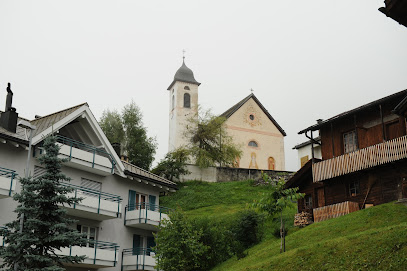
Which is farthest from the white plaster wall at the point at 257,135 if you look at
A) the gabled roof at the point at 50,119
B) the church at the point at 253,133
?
the gabled roof at the point at 50,119

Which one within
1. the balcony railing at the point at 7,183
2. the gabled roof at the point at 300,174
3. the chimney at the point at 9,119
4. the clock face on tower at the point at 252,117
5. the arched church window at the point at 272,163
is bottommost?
the balcony railing at the point at 7,183

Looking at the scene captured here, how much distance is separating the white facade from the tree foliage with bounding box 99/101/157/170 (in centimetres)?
2266

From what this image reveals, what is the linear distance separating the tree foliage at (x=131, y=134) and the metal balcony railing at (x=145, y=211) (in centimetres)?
2284

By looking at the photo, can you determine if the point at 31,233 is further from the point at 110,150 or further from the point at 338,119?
the point at 338,119

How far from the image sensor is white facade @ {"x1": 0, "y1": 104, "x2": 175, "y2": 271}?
26156mm

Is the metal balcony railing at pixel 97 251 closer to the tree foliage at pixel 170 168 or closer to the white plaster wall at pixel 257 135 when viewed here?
the tree foliage at pixel 170 168

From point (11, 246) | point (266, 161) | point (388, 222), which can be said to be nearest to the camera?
point (11, 246)

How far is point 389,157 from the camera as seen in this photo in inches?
1115

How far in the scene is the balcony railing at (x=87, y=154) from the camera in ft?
91.5

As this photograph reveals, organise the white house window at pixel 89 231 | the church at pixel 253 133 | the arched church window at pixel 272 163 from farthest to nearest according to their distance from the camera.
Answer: the arched church window at pixel 272 163 → the church at pixel 253 133 → the white house window at pixel 89 231

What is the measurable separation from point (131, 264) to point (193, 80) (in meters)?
50.1

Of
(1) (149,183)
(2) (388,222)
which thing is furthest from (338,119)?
(1) (149,183)

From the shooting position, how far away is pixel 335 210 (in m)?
30.0

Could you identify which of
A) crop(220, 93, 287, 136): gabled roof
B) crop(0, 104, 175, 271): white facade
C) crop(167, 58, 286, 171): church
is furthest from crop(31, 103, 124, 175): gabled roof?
crop(220, 93, 287, 136): gabled roof
